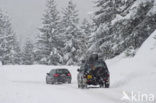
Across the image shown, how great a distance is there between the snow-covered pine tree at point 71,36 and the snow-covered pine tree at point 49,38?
1.67m

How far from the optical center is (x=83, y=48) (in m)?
58.0

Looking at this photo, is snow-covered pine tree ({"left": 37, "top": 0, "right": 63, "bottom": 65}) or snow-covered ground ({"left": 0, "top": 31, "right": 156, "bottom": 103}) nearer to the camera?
snow-covered ground ({"left": 0, "top": 31, "right": 156, "bottom": 103})

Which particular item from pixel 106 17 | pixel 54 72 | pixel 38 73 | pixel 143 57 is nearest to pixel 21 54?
pixel 38 73

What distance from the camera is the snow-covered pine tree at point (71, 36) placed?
5591 cm

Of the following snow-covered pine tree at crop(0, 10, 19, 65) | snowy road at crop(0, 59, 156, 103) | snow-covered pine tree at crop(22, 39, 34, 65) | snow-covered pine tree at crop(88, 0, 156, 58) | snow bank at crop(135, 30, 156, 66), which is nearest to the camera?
snowy road at crop(0, 59, 156, 103)

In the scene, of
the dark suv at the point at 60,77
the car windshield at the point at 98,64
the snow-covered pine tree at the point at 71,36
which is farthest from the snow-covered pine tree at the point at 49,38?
the car windshield at the point at 98,64

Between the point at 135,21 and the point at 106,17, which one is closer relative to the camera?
the point at 135,21

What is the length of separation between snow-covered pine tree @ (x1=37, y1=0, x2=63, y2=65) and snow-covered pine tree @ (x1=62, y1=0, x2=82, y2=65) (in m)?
1.67

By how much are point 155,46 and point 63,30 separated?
38.9 m

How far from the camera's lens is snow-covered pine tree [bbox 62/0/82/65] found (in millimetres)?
55906

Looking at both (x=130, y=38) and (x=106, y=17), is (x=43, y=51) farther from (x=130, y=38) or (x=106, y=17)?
(x=130, y=38)

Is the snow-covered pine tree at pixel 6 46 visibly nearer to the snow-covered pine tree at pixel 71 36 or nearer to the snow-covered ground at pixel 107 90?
the snow-covered pine tree at pixel 71 36

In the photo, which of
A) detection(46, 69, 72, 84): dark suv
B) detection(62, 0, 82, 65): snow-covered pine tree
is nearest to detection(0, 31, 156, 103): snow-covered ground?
detection(46, 69, 72, 84): dark suv

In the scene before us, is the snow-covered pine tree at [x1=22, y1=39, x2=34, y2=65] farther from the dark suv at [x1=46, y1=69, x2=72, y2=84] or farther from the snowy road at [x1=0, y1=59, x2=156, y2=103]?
the dark suv at [x1=46, y1=69, x2=72, y2=84]
